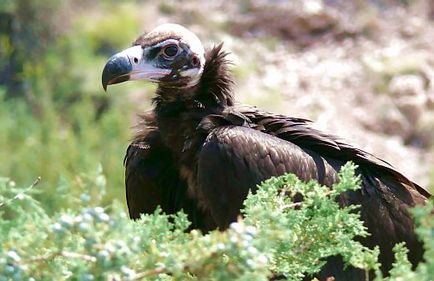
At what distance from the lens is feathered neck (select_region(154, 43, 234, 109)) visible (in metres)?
5.61

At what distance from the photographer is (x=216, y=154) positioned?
4.95 metres

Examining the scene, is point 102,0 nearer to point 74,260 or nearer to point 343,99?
point 343,99

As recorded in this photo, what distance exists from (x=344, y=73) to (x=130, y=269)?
467 inches

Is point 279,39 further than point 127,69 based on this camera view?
Yes

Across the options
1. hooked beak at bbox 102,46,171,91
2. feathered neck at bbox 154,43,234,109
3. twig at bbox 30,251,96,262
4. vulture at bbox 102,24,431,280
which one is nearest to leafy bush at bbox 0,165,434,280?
twig at bbox 30,251,96,262

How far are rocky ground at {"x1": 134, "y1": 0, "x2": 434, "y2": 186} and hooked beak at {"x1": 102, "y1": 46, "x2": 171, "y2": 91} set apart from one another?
715 cm

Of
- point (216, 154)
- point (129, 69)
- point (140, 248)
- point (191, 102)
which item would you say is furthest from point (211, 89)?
point (140, 248)

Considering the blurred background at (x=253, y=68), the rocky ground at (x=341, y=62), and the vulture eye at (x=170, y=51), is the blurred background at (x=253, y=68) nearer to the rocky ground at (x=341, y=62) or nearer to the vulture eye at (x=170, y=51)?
the rocky ground at (x=341, y=62)

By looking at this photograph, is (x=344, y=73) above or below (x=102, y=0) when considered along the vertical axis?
below

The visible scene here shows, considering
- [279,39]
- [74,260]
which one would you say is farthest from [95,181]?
[279,39]

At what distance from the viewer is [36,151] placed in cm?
1195

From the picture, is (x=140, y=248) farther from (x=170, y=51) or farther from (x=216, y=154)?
(x=170, y=51)

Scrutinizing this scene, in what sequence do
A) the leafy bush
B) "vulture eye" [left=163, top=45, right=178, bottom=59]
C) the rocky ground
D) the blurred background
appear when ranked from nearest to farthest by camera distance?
the leafy bush < "vulture eye" [left=163, top=45, right=178, bottom=59] < the blurred background < the rocky ground

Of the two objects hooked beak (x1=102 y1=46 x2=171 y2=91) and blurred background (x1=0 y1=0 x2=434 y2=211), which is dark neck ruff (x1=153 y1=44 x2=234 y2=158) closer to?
hooked beak (x1=102 y1=46 x2=171 y2=91)
